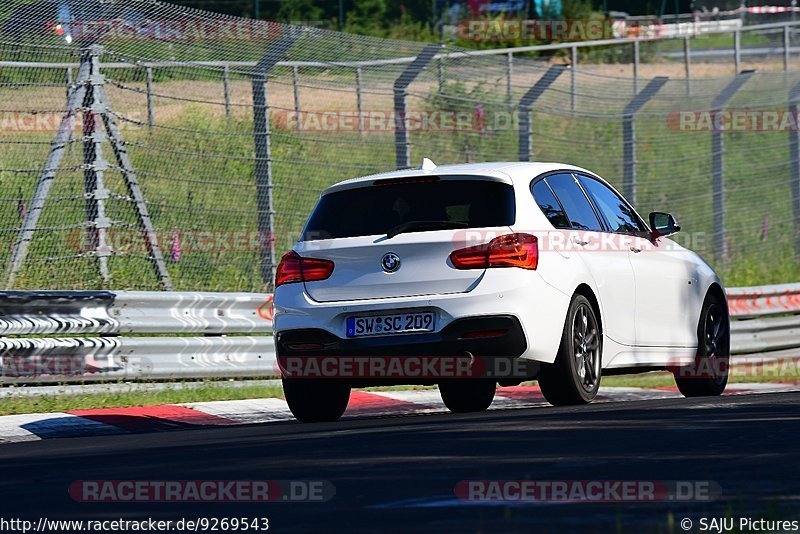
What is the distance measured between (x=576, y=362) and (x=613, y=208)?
163 cm

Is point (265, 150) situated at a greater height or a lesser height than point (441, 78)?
lesser

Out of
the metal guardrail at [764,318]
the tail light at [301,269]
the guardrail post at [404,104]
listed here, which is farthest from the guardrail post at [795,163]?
the tail light at [301,269]

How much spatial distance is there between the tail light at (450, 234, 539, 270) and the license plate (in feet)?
1.18

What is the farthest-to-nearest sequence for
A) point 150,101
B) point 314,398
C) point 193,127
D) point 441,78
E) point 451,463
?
point 441,78
point 193,127
point 150,101
point 314,398
point 451,463

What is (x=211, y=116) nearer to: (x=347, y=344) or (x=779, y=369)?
(x=347, y=344)

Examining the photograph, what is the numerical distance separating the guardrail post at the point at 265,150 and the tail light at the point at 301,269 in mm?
4253

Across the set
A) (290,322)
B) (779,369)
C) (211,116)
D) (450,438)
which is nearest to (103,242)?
(211,116)

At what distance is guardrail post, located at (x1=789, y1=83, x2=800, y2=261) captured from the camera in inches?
854

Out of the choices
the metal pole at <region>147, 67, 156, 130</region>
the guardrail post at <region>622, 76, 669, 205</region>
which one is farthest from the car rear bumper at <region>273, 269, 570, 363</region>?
the guardrail post at <region>622, 76, 669, 205</region>

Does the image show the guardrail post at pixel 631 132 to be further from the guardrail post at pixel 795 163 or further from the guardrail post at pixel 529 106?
the guardrail post at pixel 795 163

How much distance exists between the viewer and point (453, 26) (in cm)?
4478

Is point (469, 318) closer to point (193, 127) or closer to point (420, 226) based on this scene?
point (420, 226)

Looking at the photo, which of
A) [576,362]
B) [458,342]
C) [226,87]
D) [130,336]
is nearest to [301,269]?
[458,342]

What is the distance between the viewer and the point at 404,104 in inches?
591
